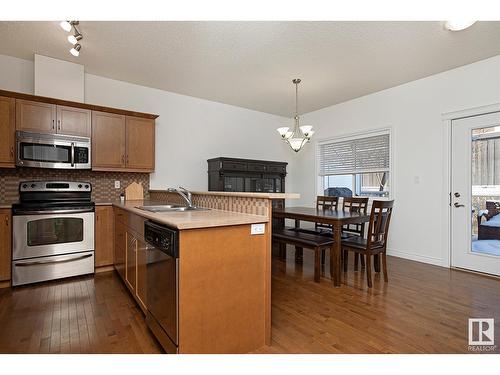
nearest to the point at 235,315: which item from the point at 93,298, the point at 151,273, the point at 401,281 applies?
the point at 151,273

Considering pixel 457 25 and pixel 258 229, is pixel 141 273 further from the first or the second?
pixel 457 25

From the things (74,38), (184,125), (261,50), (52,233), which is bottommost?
(52,233)

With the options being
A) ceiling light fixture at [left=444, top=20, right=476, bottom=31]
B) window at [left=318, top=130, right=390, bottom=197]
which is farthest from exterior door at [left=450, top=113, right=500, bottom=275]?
ceiling light fixture at [left=444, top=20, right=476, bottom=31]

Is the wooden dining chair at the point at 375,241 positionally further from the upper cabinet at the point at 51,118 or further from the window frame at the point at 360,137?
the upper cabinet at the point at 51,118

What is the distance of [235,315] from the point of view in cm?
164

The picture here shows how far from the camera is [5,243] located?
2.78 metres

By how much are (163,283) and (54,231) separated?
213cm

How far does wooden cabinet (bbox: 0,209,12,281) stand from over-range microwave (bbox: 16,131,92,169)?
59 centimetres

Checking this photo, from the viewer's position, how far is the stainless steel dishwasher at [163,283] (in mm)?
1487

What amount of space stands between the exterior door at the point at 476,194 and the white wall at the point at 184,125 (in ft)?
10.9

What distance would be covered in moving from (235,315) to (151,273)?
2.14 ft

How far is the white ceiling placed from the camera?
2684 mm

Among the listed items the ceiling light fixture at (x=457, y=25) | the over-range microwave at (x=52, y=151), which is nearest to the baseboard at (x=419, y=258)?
the ceiling light fixture at (x=457, y=25)

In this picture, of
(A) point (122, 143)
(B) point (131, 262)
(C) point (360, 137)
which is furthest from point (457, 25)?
(A) point (122, 143)
